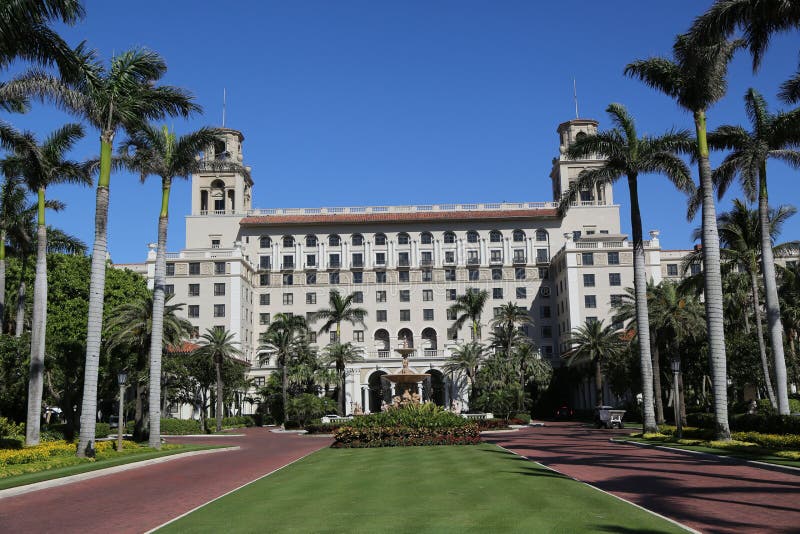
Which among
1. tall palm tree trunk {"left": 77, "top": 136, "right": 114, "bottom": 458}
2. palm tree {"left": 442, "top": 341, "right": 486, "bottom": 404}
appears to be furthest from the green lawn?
palm tree {"left": 442, "top": 341, "right": 486, "bottom": 404}

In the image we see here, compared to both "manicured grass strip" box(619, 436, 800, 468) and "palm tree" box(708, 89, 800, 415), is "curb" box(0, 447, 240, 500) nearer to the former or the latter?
"manicured grass strip" box(619, 436, 800, 468)

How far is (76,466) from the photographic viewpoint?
2395 cm

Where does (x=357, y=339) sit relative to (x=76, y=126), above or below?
below

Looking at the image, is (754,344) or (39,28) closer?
(39,28)

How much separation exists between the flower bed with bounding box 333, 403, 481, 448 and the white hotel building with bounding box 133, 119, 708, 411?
55130 mm

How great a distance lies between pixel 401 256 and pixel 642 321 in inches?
2441

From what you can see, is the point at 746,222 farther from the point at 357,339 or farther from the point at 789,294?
the point at 357,339

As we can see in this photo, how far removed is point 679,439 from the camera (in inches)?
1137

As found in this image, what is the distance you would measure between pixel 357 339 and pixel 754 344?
52.0m

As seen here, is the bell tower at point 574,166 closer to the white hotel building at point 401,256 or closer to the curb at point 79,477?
the white hotel building at point 401,256

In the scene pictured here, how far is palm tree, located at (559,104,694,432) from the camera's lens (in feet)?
113

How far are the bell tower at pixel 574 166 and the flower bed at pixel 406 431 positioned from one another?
6809 centimetres

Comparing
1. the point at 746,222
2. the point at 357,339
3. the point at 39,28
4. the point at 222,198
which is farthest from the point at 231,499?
the point at 222,198

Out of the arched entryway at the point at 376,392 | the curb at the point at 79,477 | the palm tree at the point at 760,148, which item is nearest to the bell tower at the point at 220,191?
the arched entryway at the point at 376,392
